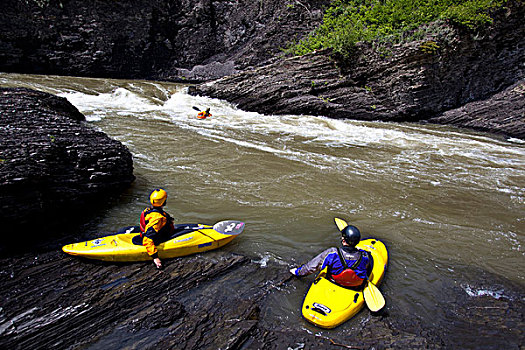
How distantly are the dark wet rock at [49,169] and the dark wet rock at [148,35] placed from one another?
602 inches

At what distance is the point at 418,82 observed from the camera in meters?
12.3

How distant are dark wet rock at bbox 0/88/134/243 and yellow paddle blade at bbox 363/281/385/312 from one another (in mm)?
3913

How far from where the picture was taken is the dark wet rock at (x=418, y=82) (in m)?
11.9

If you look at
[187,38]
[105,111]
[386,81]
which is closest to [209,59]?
[187,38]

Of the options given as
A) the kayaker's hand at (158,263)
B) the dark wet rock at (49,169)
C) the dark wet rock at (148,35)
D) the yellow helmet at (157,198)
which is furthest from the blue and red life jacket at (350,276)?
the dark wet rock at (148,35)

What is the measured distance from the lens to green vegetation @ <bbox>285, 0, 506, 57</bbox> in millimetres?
11758

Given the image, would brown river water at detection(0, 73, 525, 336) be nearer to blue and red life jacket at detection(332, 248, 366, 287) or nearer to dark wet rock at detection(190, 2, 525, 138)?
blue and red life jacket at detection(332, 248, 366, 287)

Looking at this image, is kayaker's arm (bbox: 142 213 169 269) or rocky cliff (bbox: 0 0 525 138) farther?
rocky cliff (bbox: 0 0 525 138)

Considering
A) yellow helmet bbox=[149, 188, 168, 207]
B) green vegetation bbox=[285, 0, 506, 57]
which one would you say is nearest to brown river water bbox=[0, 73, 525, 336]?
yellow helmet bbox=[149, 188, 168, 207]

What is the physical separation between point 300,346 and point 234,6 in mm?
23532

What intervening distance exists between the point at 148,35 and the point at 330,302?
73.4ft

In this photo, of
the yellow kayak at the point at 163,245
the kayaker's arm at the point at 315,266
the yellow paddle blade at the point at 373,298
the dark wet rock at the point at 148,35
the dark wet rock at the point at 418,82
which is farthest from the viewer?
the dark wet rock at the point at 148,35

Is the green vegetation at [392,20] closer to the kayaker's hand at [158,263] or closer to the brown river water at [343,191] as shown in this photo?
the brown river water at [343,191]

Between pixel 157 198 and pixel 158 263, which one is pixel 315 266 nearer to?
pixel 158 263
